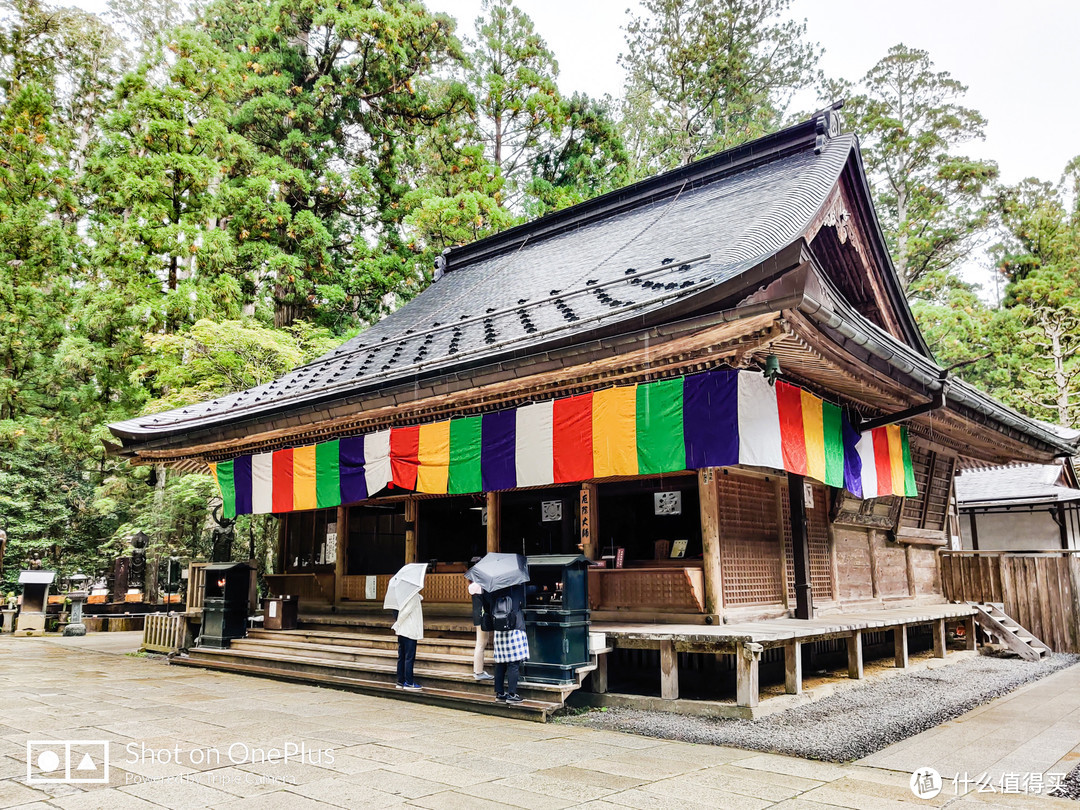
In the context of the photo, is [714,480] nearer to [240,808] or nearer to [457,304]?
[240,808]

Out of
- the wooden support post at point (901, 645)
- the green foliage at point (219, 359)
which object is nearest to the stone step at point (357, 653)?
the wooden support post at point (901, 645)

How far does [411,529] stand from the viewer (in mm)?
11719

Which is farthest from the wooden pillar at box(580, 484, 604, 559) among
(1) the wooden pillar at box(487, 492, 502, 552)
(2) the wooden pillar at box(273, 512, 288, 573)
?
(2) the wooden pillar at box(273, 512, 288, 573)

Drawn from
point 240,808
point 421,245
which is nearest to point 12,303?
point 421,245

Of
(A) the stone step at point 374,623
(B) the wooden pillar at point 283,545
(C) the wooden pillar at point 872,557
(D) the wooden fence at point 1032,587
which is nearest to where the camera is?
(A) the stone step at point 374,623

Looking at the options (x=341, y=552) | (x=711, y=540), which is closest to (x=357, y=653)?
(x=341, y=552)

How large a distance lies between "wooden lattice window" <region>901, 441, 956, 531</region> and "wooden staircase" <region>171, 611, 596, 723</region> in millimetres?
8308

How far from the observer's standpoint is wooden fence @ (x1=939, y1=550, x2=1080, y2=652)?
13.2m

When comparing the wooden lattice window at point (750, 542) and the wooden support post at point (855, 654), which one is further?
the wooden support post at point (855, 654)

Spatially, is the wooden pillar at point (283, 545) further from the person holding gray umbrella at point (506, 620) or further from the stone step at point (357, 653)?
the person holding gray umbrella at point (506, 620)

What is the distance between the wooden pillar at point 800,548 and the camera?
949 cm

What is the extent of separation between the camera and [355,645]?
10.3 metres

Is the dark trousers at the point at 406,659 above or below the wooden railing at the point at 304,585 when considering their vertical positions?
below

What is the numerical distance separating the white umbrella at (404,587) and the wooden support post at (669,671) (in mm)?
2890
